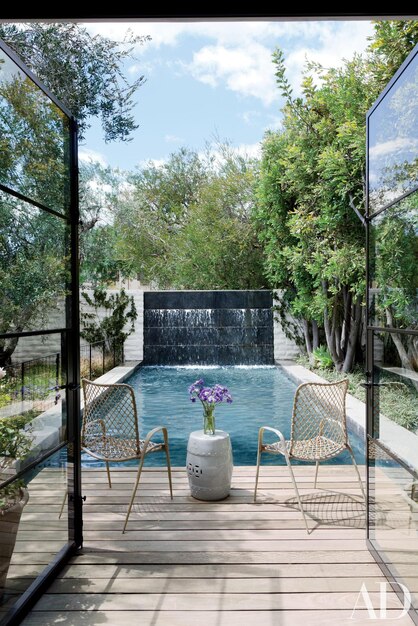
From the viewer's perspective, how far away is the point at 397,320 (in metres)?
2.49

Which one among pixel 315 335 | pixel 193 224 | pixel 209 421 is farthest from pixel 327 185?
pixel 193 224

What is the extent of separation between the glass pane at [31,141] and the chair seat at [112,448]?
1.54 m

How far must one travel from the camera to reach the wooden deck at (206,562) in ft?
7.63

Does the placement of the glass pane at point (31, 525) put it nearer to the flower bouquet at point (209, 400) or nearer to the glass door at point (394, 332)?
the flower bouquet at point (209, 400)

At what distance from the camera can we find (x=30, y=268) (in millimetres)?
2324

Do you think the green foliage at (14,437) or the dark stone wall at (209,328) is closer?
the green foliage at (14,437)

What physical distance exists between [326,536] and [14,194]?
2441 mm

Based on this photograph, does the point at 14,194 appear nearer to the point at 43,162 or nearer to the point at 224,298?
the point at 43,162

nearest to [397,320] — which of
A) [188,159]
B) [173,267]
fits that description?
[173,267]

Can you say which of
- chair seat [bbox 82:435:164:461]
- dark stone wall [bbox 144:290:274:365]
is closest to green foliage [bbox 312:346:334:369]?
dark stone wall [bbox 144:290:274:365]

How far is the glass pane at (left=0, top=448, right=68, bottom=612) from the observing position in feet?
6.81

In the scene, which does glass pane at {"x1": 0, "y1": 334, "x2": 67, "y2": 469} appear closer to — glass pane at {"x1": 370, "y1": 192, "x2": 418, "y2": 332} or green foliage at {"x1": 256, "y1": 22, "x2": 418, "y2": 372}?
glass pane at {"x1": 370, "y1": 192, "x2": 418, "y2": 332}

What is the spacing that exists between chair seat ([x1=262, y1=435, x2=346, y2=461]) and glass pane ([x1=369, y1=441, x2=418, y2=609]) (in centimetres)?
54

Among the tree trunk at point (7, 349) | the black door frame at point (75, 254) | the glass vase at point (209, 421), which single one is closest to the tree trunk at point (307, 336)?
the glass vase at point (209, 421)
